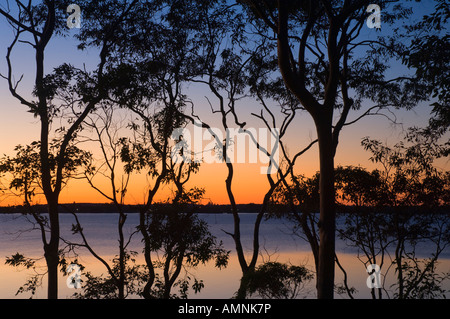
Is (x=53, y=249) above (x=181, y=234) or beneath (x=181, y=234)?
beneath

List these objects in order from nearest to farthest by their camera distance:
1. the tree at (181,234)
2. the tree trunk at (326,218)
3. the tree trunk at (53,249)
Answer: the tree trunk at (326,218)
the tree trunk at (53,249)
the tree at (181,234)

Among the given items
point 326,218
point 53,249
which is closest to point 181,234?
point 53,249

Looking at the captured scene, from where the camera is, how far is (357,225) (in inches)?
522

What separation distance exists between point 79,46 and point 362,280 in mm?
22545

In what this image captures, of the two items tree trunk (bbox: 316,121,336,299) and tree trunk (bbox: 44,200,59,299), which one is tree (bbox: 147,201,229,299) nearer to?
tree trunk (bbox: 44,200,59,299)

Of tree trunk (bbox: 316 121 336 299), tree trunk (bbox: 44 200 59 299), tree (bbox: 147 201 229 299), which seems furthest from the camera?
tree (bbox: 147 201 229 299)

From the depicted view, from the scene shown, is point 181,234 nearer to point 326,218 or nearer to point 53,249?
point 53,249

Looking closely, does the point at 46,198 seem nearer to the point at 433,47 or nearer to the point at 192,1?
the point at 192,1

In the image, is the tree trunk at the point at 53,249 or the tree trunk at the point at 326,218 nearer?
the tree trunk at the point at 326,218

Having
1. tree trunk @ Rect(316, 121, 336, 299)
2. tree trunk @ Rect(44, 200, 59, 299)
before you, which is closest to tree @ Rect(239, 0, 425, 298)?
tree trunk @ Rect(316, 121, 336, 299)

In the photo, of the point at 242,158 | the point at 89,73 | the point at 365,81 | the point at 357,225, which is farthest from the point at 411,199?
the point at 89,73

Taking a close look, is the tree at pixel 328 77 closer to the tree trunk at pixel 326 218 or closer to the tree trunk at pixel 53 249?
the tree trunk at pixel 326 218

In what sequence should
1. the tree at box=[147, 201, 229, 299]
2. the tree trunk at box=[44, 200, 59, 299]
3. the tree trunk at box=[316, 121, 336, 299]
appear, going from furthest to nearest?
the tree at box=[147, 201, 229, 299], the tree trunk at box=[44, 200, 59, 299], the tree trunk at box=[316, 121, 336, 299]

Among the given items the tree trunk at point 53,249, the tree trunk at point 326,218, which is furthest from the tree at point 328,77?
the tree trunk at point 53,249
